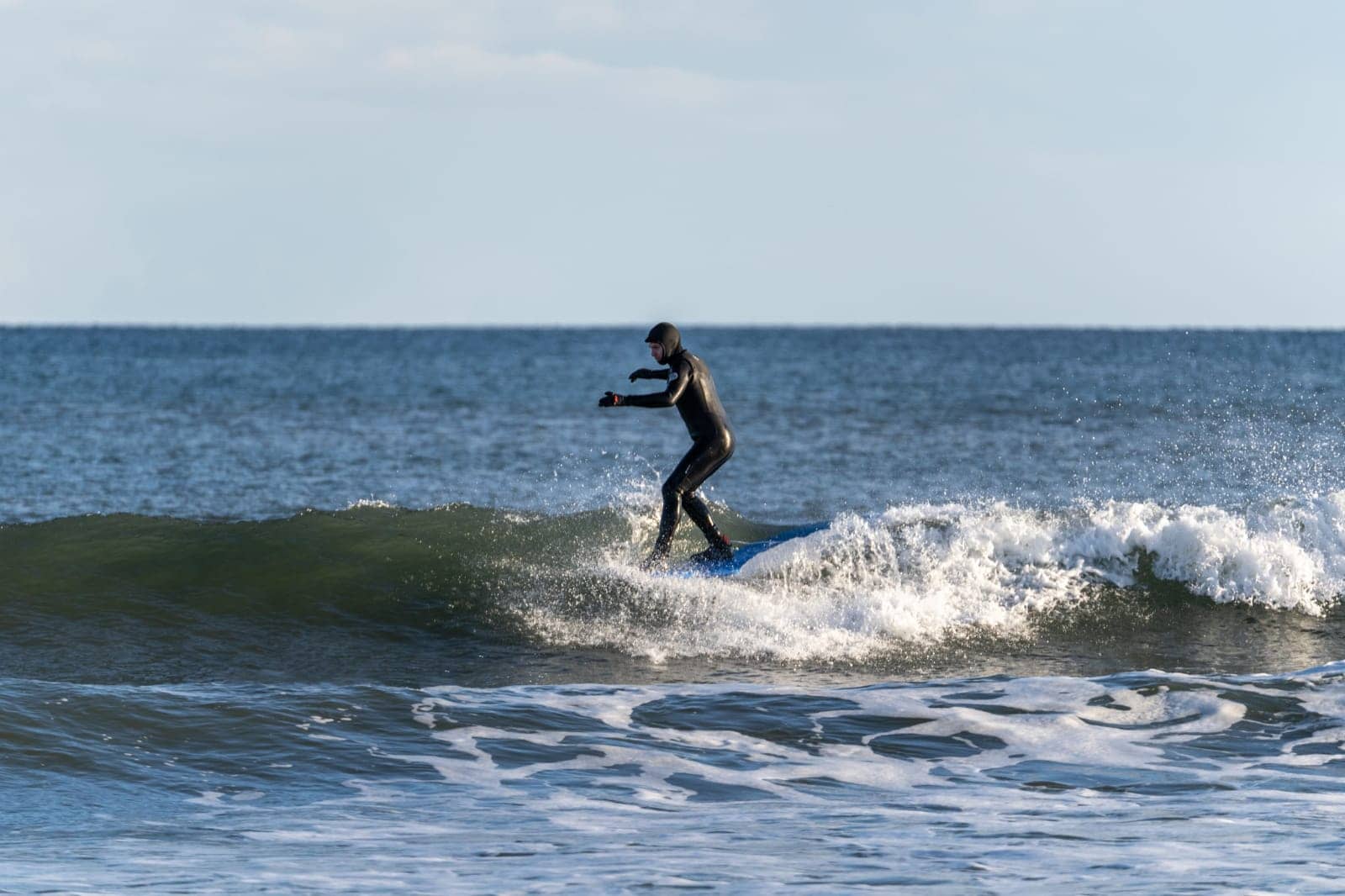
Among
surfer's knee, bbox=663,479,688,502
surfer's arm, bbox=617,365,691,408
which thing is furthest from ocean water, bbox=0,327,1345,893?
surfer's arm, bbox=617,365,691,408

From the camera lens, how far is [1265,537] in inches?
520

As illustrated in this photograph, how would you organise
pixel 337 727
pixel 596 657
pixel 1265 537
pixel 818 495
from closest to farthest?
pixel 337 727, pixel 596 657, pixel 1265 537, pixel 818 495

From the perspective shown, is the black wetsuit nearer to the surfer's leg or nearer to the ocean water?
the surfer's leg

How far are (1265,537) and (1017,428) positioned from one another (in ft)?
60.7

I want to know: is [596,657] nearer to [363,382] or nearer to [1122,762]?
[1122,762]

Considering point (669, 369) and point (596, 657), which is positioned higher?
point (669, 369)

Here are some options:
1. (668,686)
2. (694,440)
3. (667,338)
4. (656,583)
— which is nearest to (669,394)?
(667,338)

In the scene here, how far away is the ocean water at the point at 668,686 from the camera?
629 cm

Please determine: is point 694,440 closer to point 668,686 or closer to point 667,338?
point 667,338

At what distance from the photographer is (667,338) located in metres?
11.1

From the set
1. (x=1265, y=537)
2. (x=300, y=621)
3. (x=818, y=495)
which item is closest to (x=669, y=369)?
(x=300, y=621)

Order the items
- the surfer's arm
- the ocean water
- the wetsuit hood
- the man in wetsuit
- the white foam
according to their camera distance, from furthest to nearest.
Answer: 1. the man in wetsuit
2. the wetsuit hood
3. the white foam
4. the surfer's arm
5. the ocean water

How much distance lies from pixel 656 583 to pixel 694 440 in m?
1.21

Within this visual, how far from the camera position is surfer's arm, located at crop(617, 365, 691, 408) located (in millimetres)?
10750
